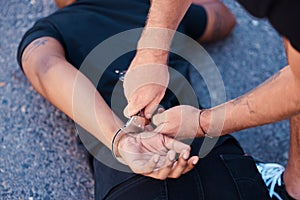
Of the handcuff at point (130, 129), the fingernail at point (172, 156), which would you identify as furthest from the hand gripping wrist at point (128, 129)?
the fingernail at point (172, 156)

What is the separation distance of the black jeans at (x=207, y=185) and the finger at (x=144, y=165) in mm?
41

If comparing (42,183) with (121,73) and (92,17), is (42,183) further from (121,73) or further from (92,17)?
(92,17)

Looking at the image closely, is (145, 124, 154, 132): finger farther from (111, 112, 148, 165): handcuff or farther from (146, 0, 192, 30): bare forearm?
(146, 0, 192, 30): bare forearm

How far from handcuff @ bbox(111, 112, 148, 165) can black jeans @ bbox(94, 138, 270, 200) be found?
0.23ft

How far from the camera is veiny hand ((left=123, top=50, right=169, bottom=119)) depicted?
122 cm

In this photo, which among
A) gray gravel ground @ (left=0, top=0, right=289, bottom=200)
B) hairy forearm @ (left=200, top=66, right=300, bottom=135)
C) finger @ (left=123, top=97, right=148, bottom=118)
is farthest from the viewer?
gray gravel ground @ (left=0, top=0, right=289, bottom=200)

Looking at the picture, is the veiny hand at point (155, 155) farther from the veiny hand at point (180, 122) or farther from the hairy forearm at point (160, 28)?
the hairy forearm at point (160, 28)

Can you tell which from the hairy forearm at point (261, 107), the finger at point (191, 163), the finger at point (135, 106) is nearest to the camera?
the hairy forearm at point (261, 107)

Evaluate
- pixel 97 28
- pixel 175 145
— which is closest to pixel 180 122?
pixel 175 145

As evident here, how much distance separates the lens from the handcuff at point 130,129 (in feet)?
4.00

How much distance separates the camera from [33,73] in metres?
1.43

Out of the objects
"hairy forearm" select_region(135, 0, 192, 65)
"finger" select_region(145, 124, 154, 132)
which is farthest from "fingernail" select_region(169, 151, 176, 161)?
"hairy forearm" select_region(135, 0, 192, 65)

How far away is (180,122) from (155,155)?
9 cm

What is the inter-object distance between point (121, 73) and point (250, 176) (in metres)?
0.40
